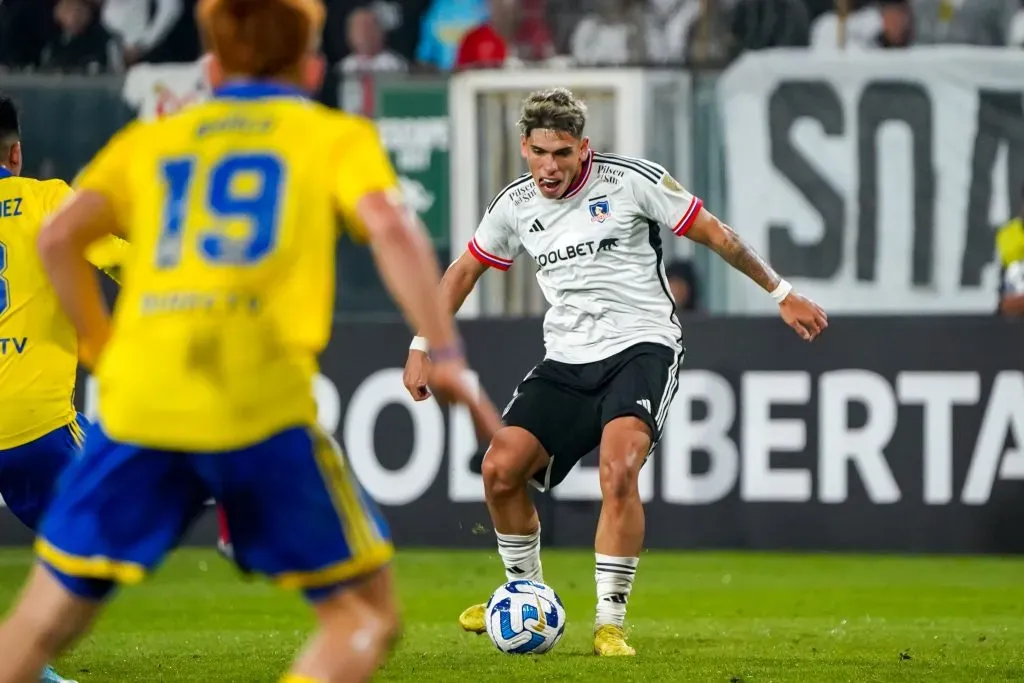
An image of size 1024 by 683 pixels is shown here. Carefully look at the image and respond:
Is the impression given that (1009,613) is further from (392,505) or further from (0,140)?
(0,140)

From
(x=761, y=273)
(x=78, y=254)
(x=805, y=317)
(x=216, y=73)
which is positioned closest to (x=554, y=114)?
(x=761, y=273)

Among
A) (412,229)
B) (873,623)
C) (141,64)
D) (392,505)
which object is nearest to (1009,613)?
(873,623)

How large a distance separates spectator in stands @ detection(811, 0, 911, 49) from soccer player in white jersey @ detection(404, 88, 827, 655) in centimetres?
676

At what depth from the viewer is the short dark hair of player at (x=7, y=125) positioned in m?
6.61

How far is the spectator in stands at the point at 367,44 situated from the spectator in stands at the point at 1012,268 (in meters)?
5.12

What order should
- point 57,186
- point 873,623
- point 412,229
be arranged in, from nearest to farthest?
point 412,229, point 57,186, point 873,623

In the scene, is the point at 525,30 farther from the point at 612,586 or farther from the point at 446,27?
the point at 612,586

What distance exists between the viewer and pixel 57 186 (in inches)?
261

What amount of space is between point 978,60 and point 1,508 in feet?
25.5

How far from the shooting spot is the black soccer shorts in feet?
25.0

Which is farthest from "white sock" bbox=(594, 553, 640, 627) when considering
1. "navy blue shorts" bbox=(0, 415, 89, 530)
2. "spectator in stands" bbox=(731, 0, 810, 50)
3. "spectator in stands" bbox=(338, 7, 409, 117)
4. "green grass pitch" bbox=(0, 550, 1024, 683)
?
"spectator in stands" bbox=(338, 7, 409, 117)

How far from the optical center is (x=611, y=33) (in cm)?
1448

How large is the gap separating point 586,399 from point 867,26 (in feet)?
24.6

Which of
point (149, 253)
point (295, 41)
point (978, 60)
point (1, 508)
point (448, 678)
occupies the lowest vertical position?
point (1, 508)
